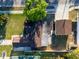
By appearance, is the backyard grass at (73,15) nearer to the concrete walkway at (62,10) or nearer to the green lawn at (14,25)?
the concrete walkway at (62,10)

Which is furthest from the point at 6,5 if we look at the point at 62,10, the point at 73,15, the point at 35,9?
the point at 73,15

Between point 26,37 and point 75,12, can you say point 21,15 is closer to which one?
point 26,37

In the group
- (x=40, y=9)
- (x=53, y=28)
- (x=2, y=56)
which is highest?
(x=40, y=9)

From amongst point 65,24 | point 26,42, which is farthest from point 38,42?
point 65,24

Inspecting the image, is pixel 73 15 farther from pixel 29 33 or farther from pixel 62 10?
pixel 29 33

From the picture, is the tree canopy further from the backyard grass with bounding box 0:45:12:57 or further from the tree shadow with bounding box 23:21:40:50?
the backyard grass with bounding box 0:45:12:57

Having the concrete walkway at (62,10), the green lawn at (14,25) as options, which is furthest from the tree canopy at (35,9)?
the concrete walkway at (62,10)
